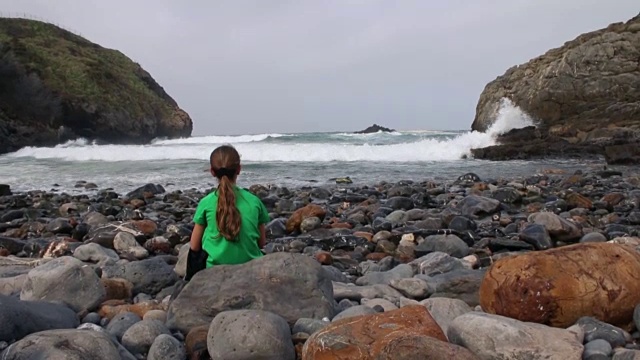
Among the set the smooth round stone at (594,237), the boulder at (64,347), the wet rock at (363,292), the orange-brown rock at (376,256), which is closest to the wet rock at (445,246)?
the orange-brown rock at (376,256)

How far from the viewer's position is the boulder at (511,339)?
9.03 ft

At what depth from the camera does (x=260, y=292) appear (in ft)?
11.2

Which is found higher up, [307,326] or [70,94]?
[70,94]

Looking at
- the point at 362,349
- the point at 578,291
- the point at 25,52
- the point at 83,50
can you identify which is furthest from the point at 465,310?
the point at 83,50

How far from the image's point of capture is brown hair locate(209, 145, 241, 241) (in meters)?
3.74

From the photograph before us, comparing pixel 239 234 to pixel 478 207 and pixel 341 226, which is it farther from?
pixel 478 207

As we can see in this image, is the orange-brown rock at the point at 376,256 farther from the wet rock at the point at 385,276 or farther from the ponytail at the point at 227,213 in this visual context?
the ponytail at the point at 227,213

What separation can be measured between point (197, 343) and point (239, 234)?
0.94 m

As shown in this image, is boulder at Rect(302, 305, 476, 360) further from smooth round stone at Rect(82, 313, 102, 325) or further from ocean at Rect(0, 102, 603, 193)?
ocean at Rect(0, 102, 603, 193)

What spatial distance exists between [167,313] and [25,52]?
170ft

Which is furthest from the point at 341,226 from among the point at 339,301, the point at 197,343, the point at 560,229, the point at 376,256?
the point at 197,343

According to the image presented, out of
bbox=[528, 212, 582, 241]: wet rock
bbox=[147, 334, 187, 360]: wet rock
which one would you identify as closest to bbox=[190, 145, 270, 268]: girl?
bbox=[147, 334, 187, 360]: wet rock

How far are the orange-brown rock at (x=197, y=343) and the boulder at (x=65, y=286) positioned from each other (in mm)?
1049

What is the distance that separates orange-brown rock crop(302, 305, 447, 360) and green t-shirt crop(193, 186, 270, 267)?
3.92 ft
